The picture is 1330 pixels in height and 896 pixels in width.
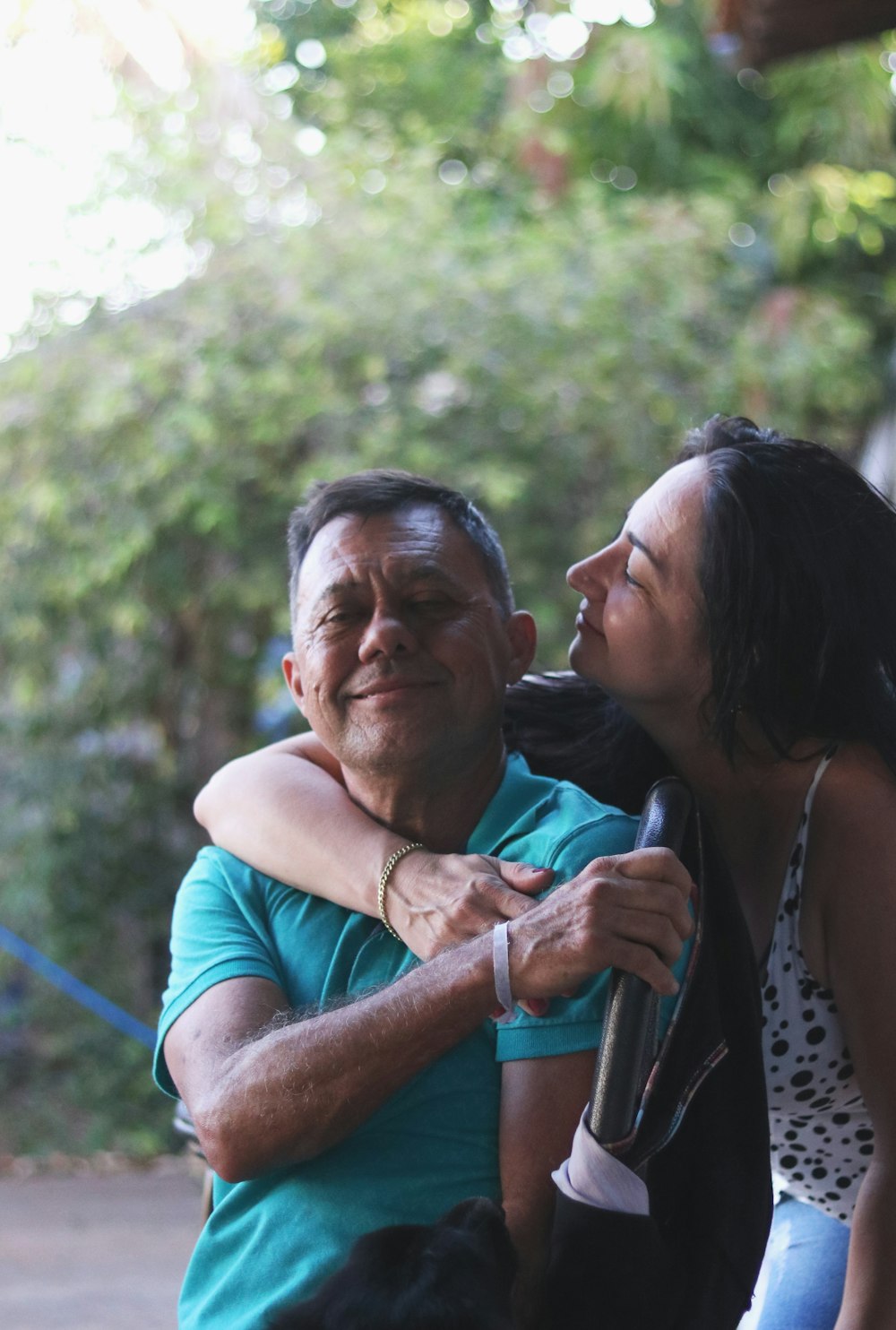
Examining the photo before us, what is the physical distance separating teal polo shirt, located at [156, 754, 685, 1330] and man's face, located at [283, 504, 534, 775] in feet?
0.57

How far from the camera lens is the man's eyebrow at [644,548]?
192 centimetres

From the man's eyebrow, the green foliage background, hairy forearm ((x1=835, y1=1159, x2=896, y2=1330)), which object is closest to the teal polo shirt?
the man's eyebrow

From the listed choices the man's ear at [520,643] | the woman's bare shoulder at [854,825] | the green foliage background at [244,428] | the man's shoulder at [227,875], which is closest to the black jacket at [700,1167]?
the woman's bare shoulder at [854,825]

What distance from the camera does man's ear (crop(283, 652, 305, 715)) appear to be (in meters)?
2.16

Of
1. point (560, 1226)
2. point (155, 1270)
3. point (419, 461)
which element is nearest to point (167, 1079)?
point (560, 1226)

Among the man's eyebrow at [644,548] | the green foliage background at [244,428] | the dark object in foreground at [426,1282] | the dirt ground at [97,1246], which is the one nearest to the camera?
the dark object in foreground at [426,1282]

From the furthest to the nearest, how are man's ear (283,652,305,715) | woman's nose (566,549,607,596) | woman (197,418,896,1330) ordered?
1. man's ear (283,652,305,715)
2. woman's nose (566,549,607,596)
3. woman (197,418,896,1330)

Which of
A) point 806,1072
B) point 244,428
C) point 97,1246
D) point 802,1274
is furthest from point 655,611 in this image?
point 97,1246

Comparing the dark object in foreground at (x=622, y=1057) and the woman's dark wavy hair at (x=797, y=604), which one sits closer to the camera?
the dark object in foreground at (x=622, y=1057)

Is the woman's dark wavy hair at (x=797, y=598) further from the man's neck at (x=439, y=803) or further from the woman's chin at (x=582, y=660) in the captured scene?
the man's neck at (x=439, y=803)

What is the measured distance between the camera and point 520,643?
2.20 m

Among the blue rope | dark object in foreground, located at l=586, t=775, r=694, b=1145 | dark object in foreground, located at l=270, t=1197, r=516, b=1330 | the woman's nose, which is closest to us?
dark object in foreground, located at l=270, t=1197, r=516, b=1330

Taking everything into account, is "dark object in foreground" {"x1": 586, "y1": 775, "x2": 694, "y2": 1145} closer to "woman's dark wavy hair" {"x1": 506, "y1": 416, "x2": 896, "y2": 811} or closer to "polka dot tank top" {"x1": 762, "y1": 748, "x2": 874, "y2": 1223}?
"polka dot tank top" {"x1": 762, "y1": 748, "x2": 874, "y2": 1223}

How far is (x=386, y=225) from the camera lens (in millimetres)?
5836
